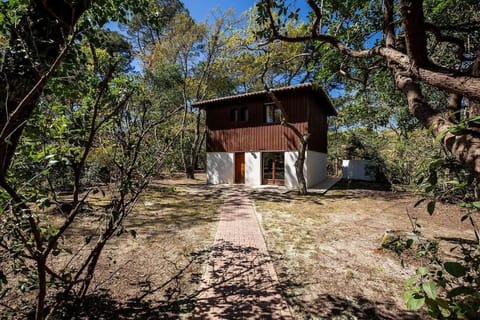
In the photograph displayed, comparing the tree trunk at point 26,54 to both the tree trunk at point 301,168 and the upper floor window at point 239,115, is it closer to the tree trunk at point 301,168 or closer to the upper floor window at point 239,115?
the tree trunk at point 301,168

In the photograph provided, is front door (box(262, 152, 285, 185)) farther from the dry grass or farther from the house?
the dry grass

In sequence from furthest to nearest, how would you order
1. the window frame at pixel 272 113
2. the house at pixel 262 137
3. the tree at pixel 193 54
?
the tree at pixel 193 54 < the window frame at pixel 272 113 < the house at pixel 262 137

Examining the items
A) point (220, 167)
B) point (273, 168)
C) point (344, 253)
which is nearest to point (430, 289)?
point (344, 253)

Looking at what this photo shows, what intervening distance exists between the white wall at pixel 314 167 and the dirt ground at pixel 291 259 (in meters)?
4.75

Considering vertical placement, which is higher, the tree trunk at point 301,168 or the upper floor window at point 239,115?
the upper floor window at point 239,115

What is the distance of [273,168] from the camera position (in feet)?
45.6

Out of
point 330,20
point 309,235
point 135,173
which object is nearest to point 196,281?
point 135,173

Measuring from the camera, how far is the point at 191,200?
1009 centimetres

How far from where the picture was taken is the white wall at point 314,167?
13.1 metres

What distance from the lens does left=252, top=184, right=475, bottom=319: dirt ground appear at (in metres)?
3.00

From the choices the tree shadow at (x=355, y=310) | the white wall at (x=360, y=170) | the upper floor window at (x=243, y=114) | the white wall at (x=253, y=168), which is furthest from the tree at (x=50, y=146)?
the white wall at (x=360, y=170)

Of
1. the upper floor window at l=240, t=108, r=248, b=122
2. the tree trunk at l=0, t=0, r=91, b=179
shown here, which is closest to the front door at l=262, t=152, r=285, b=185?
the upper floor window at l=240, t=108, r=248, b=122

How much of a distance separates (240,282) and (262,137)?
36.6ft

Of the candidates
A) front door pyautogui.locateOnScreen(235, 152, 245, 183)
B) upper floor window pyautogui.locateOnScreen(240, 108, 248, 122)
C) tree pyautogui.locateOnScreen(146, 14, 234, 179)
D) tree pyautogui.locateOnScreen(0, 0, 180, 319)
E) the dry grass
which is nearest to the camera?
tree pyautogui.locateOnScreen(0, 0, 180, 319)
